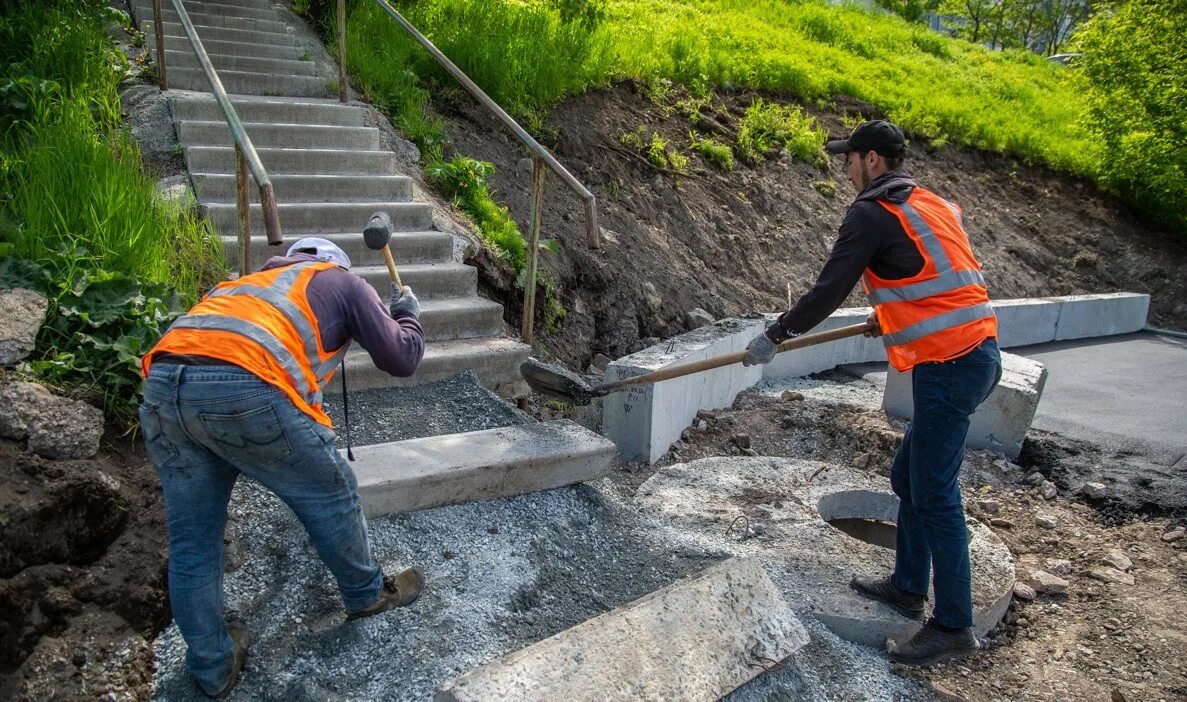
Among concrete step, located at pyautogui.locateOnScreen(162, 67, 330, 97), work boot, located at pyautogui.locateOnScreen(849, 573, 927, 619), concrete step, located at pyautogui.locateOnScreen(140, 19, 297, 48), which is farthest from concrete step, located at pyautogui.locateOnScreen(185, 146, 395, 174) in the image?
work boot, located at pyautogui.locateOnScreen(849, 573, 927, 619)

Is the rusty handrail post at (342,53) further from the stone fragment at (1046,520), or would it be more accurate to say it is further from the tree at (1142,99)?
the tree at (1142,99)

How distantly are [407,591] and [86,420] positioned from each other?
1.47m

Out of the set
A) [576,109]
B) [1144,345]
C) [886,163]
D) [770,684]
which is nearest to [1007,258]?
[1144,345]

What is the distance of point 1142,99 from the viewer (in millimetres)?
11945

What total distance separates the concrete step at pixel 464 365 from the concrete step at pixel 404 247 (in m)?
0.75

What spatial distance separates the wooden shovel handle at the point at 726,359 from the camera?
3.79 meters

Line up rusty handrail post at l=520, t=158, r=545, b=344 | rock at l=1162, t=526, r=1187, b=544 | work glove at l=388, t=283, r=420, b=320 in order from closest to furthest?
work glove at l=388, t=283, r=420, b=320, rock at l=1162, t=526, r=1187, b=544, rusty handrail post at l=520, t=158, r=545, b=344

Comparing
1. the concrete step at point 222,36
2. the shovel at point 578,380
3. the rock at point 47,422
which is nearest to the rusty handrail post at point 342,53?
the concrete step at point 222,36

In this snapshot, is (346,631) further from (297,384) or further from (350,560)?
(297,384)

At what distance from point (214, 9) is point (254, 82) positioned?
64.7 inches

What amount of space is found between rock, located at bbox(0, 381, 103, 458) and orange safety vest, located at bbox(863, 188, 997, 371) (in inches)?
123

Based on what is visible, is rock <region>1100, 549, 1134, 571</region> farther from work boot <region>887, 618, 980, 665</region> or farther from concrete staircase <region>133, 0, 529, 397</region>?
concrete staircase <region>133, 0, 529, 397</region>

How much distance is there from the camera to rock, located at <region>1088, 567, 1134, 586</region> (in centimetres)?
440

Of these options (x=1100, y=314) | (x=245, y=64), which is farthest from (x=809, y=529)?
(x=1100, y=314)
